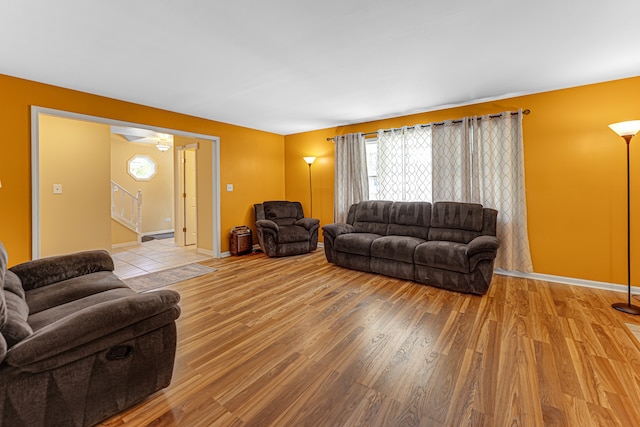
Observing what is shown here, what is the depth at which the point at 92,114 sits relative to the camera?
344 centimetres

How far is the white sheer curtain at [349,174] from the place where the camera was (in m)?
4.99

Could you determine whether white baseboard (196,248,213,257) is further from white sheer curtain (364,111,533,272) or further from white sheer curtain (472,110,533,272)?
white sheer curtain (472,110,533,272)

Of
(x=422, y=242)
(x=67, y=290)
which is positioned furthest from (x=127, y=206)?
(x=422, y=242)

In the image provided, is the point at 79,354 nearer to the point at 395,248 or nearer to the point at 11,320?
the point at 11,320

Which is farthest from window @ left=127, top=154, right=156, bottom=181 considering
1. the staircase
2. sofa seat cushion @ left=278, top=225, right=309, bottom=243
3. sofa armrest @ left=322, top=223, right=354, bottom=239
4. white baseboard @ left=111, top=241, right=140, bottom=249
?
sofa armrest @ left=322, top=223, right=354, bottom=239

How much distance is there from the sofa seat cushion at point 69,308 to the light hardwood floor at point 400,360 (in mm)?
632

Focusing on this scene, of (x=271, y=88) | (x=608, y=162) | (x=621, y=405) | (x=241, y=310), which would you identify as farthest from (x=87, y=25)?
(x=608, y=162)

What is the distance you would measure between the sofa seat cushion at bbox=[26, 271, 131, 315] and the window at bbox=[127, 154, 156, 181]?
246 inches

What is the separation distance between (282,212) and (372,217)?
1.92 metres

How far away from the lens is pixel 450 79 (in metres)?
3.11

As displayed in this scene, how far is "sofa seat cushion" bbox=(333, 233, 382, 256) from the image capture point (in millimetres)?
3904

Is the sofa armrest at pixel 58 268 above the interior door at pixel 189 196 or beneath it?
beneath

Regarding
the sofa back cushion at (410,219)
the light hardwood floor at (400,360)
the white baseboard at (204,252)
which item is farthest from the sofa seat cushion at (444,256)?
the white baseboard at (204,252)

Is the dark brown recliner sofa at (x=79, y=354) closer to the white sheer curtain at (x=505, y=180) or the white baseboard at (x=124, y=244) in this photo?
the white sheer curtain at (x=505, y=180)
